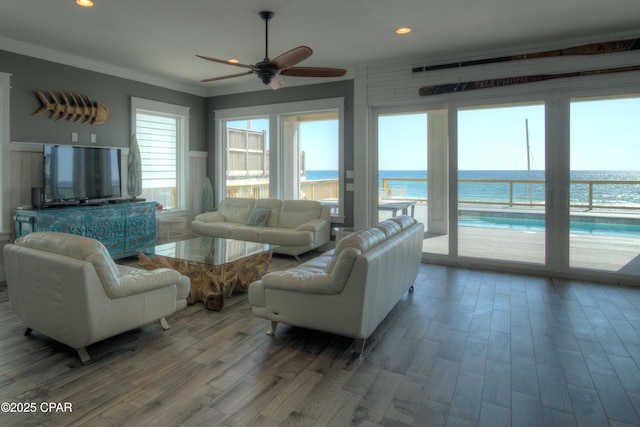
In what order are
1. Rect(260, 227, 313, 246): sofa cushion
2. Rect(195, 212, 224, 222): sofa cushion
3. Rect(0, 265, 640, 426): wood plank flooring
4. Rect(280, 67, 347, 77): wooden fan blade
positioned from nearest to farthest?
Rect(0, 265, 640, 426): wood plank flooring → Rect(280, 67, 347, 77): wooden fan blade → Rect(260, 227, 313, 246): sofa cushion → Rect(195, 212, 224, 222): sofa cushion

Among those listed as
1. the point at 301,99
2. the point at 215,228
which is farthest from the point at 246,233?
the point at 301,99

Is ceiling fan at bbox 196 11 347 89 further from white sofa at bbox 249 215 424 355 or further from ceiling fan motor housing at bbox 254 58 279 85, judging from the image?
white sofa at bbox 249 215 424 355

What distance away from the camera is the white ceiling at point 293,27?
377 centimetres

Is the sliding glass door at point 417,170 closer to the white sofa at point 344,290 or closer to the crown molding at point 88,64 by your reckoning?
the white sofa at point 344,290

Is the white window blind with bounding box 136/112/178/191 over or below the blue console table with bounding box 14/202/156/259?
over

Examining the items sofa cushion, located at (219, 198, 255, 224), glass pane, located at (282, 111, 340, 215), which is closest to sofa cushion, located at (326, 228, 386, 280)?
glass pane, located at (282, 111, 340, 215)

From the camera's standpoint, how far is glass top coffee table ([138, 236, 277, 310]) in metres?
3.77

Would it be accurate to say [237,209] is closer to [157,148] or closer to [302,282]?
[157,148]

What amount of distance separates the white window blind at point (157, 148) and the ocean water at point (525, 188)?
3.84m

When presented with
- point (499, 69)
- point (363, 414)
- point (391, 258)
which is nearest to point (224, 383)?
point (363, 414)

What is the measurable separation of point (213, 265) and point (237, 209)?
3.38m

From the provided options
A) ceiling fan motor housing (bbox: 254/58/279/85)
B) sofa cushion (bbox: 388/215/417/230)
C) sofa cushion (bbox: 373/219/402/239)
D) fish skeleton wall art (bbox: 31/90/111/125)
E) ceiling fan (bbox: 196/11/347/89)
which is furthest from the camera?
fish skeleton wall art (bbox: 31/90/111/125)

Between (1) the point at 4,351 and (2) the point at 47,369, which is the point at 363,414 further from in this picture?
(1) the point at 4,351

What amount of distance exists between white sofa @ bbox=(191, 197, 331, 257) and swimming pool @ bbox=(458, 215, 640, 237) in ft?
7.05
